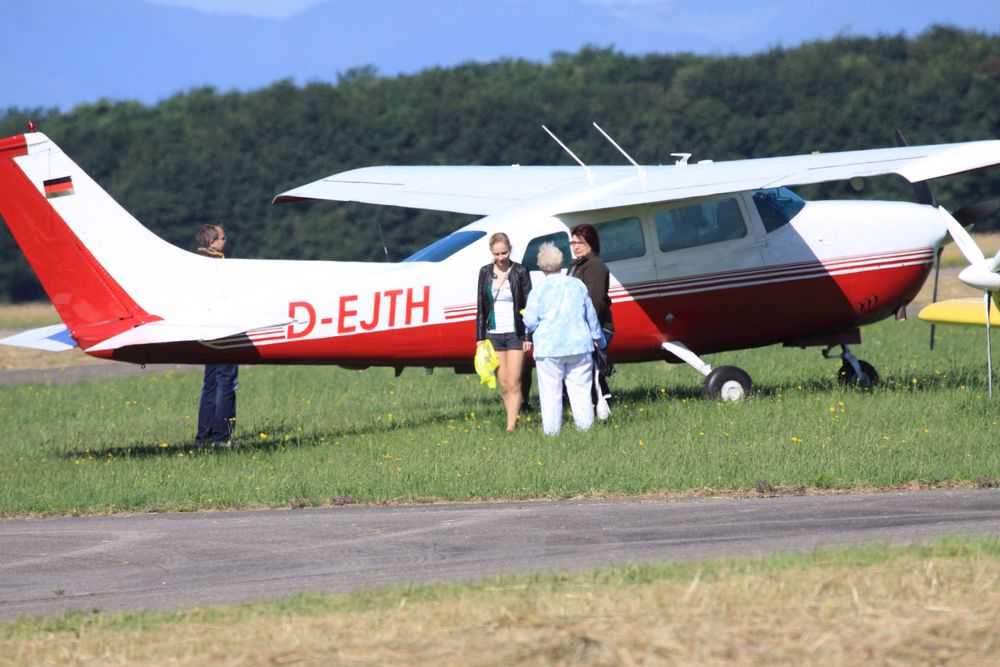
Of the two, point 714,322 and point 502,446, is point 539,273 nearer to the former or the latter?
point 714,322

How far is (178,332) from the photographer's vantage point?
12.2 metres

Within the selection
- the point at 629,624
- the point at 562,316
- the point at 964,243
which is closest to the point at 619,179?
the point at 562,316

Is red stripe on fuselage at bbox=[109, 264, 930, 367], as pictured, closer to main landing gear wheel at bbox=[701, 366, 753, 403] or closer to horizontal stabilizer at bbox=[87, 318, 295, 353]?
main landing gear wheel at bbox=[701, 366, 753, 403]

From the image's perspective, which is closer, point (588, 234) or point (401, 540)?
point (401, 540)

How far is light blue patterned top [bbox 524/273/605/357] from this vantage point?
12.4 metres

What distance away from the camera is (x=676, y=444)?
11656 millimetres

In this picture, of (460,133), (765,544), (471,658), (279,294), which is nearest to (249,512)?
(279,294)

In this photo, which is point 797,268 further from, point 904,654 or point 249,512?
point 904,654

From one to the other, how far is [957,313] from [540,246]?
434cm

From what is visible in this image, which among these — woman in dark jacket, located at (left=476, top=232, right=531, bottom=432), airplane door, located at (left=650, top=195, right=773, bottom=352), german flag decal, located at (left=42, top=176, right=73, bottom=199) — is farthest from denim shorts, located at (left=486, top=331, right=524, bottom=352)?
german flag decal, located at (left=42, top=176, right=73, bottom=199)

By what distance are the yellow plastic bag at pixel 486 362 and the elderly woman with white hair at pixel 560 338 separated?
0.44 m

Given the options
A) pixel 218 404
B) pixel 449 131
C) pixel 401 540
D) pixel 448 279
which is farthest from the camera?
pixel 449 131

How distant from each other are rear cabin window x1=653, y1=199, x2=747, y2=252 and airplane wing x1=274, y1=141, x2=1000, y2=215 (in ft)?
1.09

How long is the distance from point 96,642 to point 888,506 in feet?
17.1
